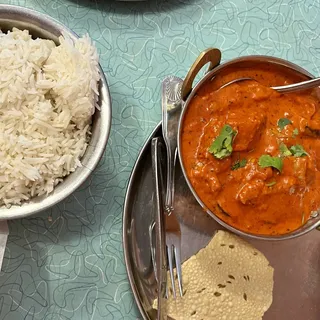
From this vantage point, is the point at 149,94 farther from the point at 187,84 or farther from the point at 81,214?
the point at 81,214

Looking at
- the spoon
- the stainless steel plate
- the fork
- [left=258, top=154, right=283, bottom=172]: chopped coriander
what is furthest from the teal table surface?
[left=258, top=154, right=283, bottom=172]: chopped coriander

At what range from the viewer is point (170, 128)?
1.54 metres

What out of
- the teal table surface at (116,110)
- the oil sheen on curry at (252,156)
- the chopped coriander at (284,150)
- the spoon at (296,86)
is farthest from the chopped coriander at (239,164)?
the teal table surface at (116,110)

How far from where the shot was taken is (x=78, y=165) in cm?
143

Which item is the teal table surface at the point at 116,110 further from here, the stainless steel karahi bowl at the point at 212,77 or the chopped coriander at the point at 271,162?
the chopped coriander at the point at 271,162

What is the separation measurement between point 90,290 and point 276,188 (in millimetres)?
638

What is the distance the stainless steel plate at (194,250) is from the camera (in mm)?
1571

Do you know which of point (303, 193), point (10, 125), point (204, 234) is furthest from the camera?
point (204, 234)

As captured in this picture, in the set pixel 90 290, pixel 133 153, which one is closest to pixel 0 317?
pixel 90 290

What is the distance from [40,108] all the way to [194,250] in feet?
2.11

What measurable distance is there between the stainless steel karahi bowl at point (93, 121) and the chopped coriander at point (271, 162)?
17.4 inches

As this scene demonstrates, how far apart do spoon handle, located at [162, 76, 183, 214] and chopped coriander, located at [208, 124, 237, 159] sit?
14 cm

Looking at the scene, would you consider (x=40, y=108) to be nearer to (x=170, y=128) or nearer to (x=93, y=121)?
(x=93, y=121)

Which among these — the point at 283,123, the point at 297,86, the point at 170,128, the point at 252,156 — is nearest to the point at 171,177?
the point at 170,128
